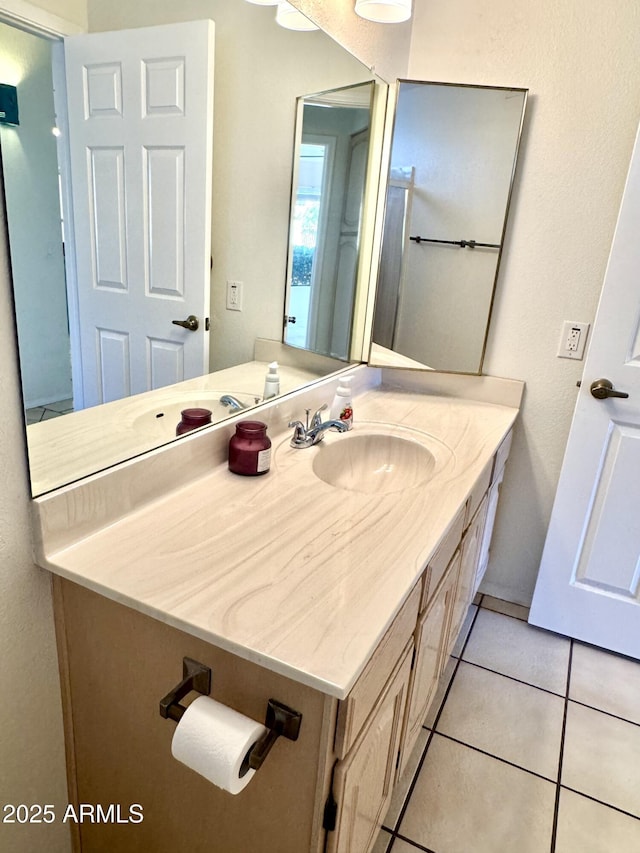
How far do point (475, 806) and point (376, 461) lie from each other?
0.94m

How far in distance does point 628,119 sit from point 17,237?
1.81 m

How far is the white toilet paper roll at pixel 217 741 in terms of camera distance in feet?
2.42

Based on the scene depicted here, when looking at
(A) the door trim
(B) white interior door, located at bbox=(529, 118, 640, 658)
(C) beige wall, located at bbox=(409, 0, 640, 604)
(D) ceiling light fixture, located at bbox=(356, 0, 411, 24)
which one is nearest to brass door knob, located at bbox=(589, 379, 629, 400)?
(B) white interior door, located at bbox=(529, 118, 640, 658)

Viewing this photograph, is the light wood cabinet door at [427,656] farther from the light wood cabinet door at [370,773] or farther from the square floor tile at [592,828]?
the square floor tile at [592,828]

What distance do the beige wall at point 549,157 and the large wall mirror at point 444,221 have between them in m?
0.07

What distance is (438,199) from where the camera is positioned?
197cm

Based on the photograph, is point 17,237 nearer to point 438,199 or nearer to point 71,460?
point 71,460

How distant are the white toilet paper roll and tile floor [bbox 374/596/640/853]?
0.83 meters

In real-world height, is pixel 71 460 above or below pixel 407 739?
above

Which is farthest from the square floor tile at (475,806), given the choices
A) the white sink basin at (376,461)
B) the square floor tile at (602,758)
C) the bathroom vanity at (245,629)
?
the white sink basin at (376,461)

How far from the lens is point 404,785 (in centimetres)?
148

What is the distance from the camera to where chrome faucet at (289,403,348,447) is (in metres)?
1.49

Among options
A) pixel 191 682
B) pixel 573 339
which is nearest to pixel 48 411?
pixel 191 682

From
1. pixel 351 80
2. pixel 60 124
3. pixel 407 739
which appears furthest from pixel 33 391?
pixel 351 80
